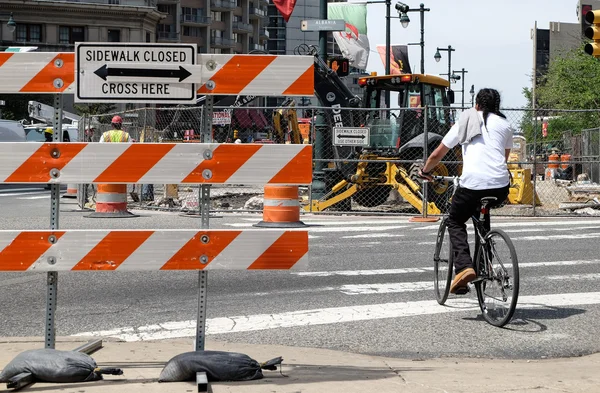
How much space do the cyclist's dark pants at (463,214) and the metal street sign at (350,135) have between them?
11.3 meters

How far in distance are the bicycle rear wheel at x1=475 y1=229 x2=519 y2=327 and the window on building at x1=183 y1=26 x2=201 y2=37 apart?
115 metres

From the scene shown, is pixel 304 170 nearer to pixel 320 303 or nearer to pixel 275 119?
pixel 320 303

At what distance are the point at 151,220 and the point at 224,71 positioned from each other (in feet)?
38.5

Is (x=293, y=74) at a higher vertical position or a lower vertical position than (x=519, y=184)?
higher

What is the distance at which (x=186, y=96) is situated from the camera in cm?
552

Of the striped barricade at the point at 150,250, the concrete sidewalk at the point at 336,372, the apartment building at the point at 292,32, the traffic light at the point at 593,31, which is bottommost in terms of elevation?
the concrete sidewalk at the point at 336,372

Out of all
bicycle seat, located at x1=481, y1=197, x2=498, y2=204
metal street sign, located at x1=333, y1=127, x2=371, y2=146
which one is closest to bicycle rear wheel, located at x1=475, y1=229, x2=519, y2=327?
bicycle seat, located at x1=481, y1=197, x2=498, y2=204

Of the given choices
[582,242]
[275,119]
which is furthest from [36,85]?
[275,119]

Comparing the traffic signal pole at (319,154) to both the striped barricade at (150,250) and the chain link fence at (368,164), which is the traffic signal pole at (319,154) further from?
the striped barricade at (150,250)

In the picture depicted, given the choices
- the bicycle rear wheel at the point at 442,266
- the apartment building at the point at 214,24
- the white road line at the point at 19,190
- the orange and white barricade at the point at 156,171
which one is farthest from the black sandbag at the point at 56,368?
the apartment building at the point at 214,24

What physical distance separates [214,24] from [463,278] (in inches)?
4708

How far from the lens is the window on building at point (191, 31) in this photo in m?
120

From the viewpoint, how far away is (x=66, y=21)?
90.1m

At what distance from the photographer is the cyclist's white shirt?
24.6ft
